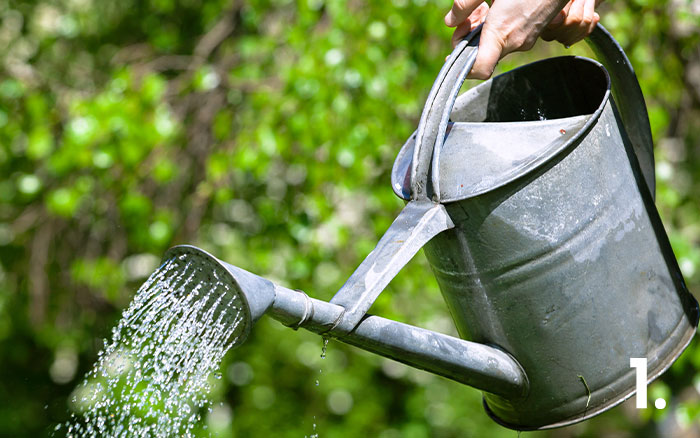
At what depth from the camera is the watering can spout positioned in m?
0.87

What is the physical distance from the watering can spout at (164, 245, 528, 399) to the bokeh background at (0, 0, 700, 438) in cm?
120

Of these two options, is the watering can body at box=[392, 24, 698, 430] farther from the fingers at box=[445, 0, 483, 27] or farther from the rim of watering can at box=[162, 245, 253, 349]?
the rim of watering can at box=[162, 245, 253, 349]

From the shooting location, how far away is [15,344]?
3916 millimetres

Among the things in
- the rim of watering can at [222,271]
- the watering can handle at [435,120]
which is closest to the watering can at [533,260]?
the watering can handle at [435,120]

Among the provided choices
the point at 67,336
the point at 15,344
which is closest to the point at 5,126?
the point at 67,336

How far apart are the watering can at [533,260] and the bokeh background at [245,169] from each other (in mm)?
1072

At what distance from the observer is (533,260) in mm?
1067

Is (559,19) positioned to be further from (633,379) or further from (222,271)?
(222,271)

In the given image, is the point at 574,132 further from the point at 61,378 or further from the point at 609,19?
the point at 61,378

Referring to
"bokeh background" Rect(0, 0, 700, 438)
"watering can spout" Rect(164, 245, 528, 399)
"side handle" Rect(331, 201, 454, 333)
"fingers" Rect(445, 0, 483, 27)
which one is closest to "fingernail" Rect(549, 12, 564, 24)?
"fingers" Rect(445, 0, 483, 27)

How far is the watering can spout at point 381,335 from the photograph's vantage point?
869 mm

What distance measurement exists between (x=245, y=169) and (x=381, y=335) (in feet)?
4.39

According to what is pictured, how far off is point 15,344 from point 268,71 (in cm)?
223

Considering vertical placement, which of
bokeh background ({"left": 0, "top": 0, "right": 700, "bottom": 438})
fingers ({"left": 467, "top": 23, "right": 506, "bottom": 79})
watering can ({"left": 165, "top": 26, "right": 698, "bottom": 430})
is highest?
fingers ({"left": 467, "top": 23, "right": 506, "bottom": 79})
